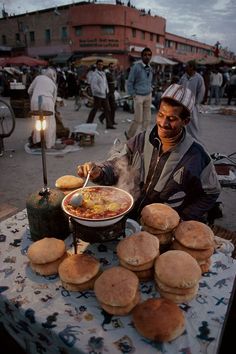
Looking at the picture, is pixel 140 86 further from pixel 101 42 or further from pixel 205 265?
pixel 101 42

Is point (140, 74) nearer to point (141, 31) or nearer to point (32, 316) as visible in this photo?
point (32, 316)

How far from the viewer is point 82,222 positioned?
1396mm

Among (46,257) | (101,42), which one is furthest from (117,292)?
(101,42)

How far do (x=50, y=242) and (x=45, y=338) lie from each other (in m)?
0.46

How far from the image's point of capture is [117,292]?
3.80 ft

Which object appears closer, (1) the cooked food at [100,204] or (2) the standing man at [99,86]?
(1) the cooked food at [100,204]

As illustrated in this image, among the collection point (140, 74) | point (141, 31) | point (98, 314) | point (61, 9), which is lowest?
point (98, 314)

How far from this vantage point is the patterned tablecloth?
1.09 m

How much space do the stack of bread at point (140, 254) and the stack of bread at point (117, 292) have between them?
0.22ft

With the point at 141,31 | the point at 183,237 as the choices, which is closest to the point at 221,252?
the point at 183,237

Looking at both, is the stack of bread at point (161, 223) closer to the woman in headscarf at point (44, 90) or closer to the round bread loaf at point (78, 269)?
the round bread loaf at point (78, 269)

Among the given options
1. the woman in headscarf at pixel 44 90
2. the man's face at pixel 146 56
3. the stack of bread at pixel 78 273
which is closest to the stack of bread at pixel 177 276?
the stack of bread at pixel 78 273

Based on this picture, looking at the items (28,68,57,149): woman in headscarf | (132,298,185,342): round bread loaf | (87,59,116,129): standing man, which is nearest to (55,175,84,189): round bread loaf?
(132,298,185,342): round bread loaf

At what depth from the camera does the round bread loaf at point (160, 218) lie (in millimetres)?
1440
